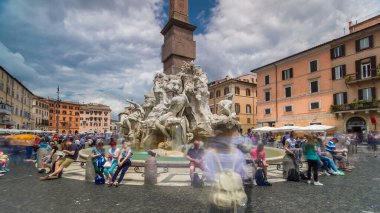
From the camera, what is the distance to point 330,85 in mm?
29000

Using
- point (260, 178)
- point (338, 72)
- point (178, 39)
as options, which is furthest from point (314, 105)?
point (260, 178)

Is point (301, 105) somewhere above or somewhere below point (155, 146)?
above

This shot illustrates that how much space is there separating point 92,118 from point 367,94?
97.2m

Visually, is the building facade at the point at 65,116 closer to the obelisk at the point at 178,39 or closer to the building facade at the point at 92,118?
the building facade at the point at 92,118

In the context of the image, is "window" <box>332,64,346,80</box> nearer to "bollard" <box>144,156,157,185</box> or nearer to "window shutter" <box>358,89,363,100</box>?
"window shutter" <box>358,89,363,100</box>

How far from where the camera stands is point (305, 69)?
105 feet

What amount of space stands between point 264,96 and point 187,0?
26.2 metres

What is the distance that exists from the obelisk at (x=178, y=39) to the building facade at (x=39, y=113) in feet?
220

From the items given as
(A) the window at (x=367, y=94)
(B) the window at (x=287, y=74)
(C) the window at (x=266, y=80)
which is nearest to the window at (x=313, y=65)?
(B) the window at (x=287, y=74)

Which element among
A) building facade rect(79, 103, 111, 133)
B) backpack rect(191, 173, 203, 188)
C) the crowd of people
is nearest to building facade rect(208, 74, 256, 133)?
the crowd of people

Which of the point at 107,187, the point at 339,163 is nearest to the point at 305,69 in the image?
the point at 339,163

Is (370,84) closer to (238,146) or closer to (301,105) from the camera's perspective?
(301,105)

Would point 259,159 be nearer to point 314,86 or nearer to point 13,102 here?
point 314,86

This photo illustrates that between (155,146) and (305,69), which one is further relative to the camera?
(305,69)
